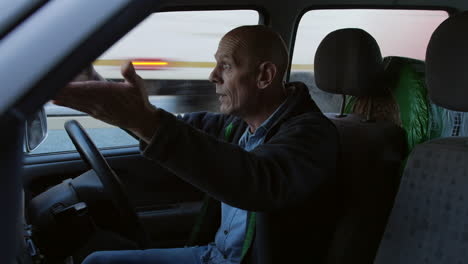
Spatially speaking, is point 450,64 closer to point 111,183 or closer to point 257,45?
point 257,45

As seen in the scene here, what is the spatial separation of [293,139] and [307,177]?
0.12 meters

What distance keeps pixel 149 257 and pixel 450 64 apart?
1.15 m

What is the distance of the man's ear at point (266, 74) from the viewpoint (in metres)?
1.74

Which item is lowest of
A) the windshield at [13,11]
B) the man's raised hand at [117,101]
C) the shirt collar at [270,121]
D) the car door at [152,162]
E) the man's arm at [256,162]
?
the car door at [152,162]

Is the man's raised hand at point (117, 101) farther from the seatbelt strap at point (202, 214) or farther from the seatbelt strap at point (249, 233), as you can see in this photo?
the seatbelt strap at point (202, 214)

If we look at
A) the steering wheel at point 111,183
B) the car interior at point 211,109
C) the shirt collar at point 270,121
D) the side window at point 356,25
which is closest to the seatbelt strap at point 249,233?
the car interior at point 211,109

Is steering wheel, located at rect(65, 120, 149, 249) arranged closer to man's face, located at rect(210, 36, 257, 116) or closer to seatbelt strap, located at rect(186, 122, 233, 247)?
seatbelt strap, located at rect(186, 122, 233, 247)

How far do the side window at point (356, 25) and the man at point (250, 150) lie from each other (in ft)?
2.52

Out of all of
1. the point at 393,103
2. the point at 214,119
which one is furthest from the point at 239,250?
the point at 393,103

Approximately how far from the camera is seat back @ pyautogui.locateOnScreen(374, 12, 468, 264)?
1547 millimetres

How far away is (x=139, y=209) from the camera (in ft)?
8.98

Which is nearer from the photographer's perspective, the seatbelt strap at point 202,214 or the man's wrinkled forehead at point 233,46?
the man's wrinkled forehead at point 233,46

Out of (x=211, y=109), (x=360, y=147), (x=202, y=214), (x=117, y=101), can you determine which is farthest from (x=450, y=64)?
(x=211, y=109)

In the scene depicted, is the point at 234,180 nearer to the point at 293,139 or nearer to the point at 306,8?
the point at 293,139
